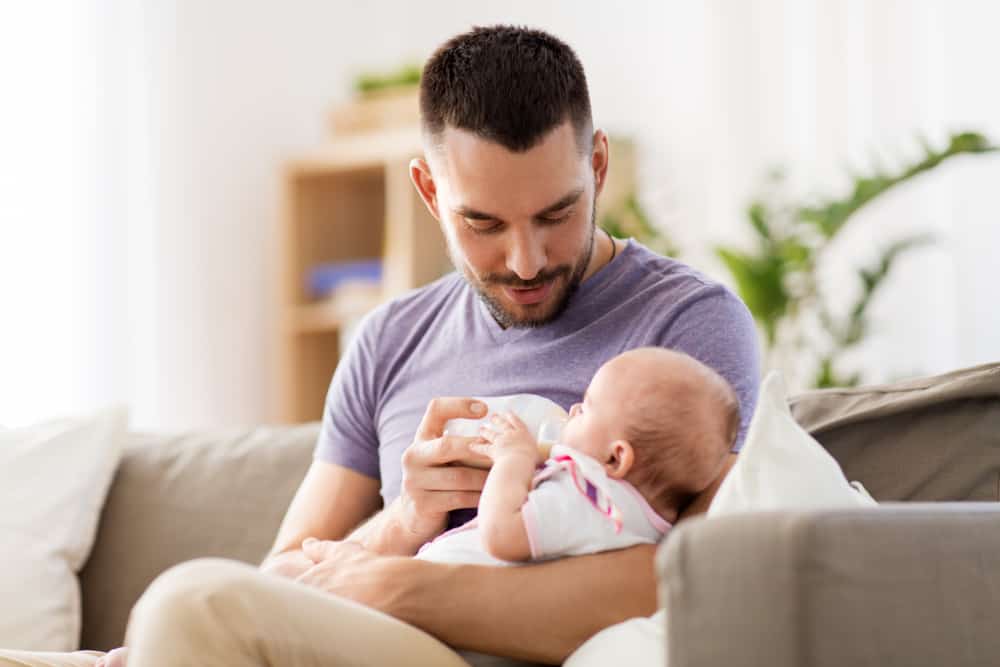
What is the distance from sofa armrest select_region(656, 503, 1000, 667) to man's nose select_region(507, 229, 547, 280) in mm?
607

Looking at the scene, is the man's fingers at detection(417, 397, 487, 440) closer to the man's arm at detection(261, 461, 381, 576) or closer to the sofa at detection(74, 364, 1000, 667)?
the man's arm at detection(261, 461, 381, 576)

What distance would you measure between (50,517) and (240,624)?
1015 millimetres

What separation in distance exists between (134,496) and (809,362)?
195cm

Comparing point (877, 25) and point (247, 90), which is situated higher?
point (877, 25)

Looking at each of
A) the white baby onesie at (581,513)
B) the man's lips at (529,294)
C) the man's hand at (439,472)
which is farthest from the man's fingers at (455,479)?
the man's lips at (529,294)

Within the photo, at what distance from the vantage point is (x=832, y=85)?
353 centimetres

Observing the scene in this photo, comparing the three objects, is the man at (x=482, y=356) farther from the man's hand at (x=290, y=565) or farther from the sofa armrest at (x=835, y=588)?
the sofa armrest at (x=835, y=588)

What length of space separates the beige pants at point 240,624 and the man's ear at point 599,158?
750mm

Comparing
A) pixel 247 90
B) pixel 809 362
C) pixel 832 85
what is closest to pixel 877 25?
pixel 832 85

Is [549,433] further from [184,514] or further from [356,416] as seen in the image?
[184,514]

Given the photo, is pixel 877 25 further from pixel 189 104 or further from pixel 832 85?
pixel 189 104

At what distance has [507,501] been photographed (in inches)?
56.5

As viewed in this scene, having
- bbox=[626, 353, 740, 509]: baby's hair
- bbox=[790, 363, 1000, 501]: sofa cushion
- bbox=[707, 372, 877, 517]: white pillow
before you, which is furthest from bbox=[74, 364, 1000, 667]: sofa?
bbox=[790, 363, 1000, 501]: sofa cushion

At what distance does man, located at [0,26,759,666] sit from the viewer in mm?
1424
